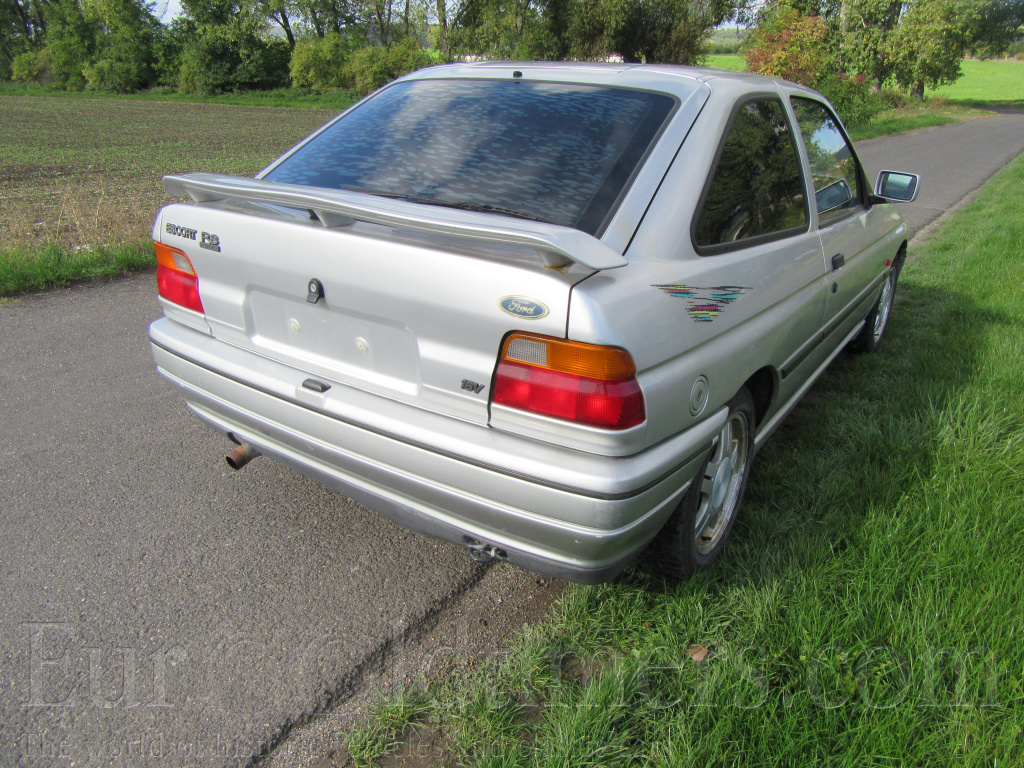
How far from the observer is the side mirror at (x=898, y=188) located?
384cm

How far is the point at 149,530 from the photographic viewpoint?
103 inches

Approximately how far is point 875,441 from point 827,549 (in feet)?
3.35

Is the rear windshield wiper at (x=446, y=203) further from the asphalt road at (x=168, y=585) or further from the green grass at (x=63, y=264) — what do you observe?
the green grass at (x=63, y=264)

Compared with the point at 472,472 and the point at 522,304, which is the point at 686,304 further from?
the point at 472,472

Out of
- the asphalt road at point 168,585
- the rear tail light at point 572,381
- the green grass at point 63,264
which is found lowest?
the asphalt road at point 168,585

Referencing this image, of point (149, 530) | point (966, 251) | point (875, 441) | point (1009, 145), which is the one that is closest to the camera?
point (149, 530)

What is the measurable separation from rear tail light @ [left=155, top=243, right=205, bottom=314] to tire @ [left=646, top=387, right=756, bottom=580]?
177 cm

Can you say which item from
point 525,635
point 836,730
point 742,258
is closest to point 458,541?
point 525,635

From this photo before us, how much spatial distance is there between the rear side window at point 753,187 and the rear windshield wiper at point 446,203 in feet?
1.78

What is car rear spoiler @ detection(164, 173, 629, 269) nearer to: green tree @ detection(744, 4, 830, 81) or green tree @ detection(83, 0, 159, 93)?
green tree @ detection(744, 4, 830, 81)

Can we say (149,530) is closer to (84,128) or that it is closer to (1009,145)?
(1009,145)

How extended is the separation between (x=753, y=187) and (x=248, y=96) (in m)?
51.9

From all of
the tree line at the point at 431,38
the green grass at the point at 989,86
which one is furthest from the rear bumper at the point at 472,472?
the green grass at the point at 989,86

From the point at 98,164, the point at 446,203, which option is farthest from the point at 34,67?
the point at 446,203
